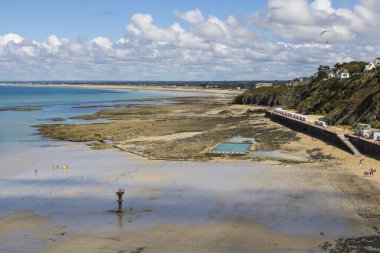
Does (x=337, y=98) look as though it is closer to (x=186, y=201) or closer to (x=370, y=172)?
(x=370, y=172)

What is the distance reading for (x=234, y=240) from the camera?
18.6m

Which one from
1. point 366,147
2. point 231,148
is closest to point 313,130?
point 231,148

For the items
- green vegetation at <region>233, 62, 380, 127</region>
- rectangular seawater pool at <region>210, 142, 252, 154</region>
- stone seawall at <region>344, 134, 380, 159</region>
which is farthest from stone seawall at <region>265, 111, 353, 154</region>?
rectangular seawater pool at <region>210, 142, 252, 154</region>

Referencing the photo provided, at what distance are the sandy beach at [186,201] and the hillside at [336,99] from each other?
11.9 metres

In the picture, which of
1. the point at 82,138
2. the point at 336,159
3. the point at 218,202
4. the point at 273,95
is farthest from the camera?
the point at 273,95

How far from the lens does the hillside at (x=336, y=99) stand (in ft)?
173

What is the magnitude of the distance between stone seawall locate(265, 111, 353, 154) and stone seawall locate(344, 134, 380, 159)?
0.82m

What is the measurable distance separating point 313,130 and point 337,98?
77.7 feet

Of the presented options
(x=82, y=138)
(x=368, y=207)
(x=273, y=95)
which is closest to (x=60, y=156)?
(x=82, y=138)

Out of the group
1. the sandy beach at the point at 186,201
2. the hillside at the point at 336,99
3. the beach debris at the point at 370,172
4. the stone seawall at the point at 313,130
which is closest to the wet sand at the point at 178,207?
the sandy beach at the point at 186,201

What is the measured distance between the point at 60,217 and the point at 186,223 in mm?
6315

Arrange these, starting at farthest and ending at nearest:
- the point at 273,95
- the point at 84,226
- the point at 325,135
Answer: the point at 273,95, the point at 325,135, the point at 84,226

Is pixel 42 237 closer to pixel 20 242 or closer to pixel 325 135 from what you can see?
pixel 20 242

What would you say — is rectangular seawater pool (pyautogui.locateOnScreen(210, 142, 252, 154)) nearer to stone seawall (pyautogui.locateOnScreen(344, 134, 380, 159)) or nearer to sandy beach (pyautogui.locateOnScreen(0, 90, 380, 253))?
sandy beach (pyautogui.locateOnScreen(0, 90, 380, 253))
